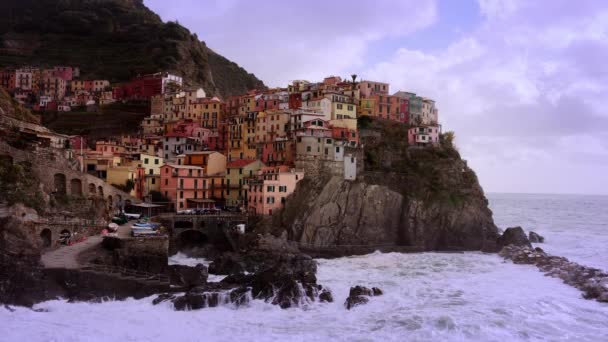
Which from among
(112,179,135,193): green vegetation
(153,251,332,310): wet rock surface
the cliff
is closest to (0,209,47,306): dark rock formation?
(153,251,332,310): wet rock surface

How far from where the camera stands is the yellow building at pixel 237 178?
2699 inches

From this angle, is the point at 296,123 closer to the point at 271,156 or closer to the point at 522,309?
the point at 271,156

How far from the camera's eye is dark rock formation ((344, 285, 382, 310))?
3972cm

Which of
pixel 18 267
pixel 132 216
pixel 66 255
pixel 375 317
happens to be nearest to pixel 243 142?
pixel 132 216

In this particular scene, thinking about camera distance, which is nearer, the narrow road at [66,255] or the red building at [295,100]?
the narrow road at [66,255]

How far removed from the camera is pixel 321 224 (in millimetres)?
62219

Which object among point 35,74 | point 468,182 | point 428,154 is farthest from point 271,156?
point 35,74

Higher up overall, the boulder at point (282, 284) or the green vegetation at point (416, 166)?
the green vegetation at point (416, 166)

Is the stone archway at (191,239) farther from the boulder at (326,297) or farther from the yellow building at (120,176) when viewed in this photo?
the boulder at (326,297)

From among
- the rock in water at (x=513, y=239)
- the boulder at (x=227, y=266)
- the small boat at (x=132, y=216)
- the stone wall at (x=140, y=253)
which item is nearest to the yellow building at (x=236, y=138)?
the small boat at (x=132, y=216)

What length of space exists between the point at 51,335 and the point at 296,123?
4769 cm

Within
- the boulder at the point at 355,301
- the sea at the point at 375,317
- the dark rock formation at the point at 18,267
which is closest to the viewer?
the sea at the point at 375,317

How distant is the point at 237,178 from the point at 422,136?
27711 millimetres

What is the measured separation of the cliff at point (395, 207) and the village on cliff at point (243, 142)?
3011mm
